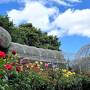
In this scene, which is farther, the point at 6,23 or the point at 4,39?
the point at 6,23

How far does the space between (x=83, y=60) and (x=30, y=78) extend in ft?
29.0

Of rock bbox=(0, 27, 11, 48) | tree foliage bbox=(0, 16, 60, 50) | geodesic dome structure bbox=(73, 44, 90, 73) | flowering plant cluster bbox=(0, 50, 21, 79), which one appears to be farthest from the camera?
tree foliage bbox=(0, 16, 60, 50)

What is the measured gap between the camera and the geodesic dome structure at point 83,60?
19000 millimetres

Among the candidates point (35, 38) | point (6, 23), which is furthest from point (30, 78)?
point (35, 38)

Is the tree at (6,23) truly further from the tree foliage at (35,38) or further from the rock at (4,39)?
the rock at (4,39)

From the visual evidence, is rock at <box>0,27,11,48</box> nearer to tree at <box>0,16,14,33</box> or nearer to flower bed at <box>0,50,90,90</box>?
flower bed at <box>0,50,90,90</box>

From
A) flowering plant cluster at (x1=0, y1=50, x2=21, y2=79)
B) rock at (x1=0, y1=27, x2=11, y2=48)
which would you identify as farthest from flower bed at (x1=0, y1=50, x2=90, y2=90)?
rock at (x1=0, y1=27, x2=11, y2=48)

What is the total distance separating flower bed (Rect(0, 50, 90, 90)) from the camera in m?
9.12

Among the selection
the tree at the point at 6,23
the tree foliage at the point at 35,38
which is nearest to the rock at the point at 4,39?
the tree at the point at 6,23

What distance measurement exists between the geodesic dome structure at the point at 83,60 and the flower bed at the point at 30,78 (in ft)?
13.4

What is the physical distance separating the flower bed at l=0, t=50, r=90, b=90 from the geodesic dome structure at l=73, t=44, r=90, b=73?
4.10 meters

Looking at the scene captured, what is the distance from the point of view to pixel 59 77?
13.1m

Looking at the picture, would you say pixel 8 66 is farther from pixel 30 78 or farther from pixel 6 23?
pixel 6 23

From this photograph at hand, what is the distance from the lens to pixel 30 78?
10.8 m
